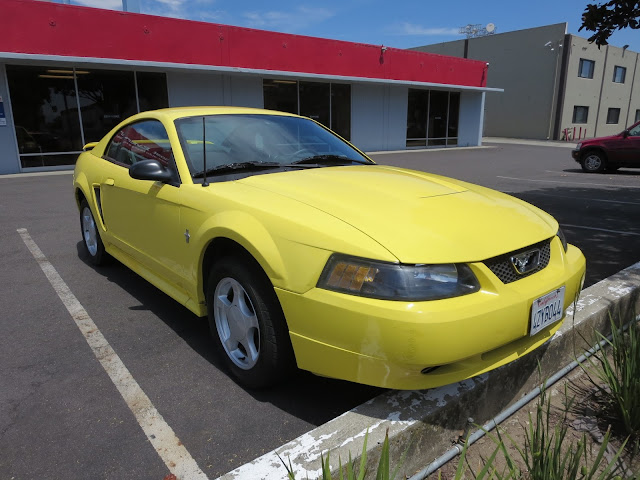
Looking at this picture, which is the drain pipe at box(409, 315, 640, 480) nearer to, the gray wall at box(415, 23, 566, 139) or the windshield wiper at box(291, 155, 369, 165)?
the windshield wiper at box(291, 155, 369, 165)

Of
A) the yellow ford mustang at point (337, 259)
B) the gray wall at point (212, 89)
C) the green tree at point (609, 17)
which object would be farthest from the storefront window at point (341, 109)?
the yellow ford mustang at point (337, 259)

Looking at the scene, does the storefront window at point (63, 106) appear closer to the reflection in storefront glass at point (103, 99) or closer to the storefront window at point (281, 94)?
the reflection in storefront glass at point (103, 99)

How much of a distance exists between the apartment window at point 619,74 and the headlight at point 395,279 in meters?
43.6

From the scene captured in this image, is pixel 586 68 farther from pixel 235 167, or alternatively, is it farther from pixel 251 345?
pixel 251 345

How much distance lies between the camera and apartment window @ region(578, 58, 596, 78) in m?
34.0

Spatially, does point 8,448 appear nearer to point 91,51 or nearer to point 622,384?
point 622,384

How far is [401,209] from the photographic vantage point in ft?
8.20

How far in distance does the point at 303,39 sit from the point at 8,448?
17541mm

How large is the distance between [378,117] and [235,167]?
748 inches

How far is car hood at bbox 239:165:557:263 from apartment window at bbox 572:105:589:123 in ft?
123

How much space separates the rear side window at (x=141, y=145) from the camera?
3.51 m

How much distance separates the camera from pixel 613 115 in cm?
3888

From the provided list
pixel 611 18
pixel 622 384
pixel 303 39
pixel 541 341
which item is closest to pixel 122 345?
pixel 541 341

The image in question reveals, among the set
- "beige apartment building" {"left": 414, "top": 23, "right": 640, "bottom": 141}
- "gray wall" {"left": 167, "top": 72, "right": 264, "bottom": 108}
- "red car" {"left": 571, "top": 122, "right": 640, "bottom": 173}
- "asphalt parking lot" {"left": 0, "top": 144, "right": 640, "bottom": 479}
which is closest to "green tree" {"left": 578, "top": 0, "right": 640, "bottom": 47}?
"asphalt parking lot" {"left": 0, "top": 144, "right": 640, "bottom": 479}
